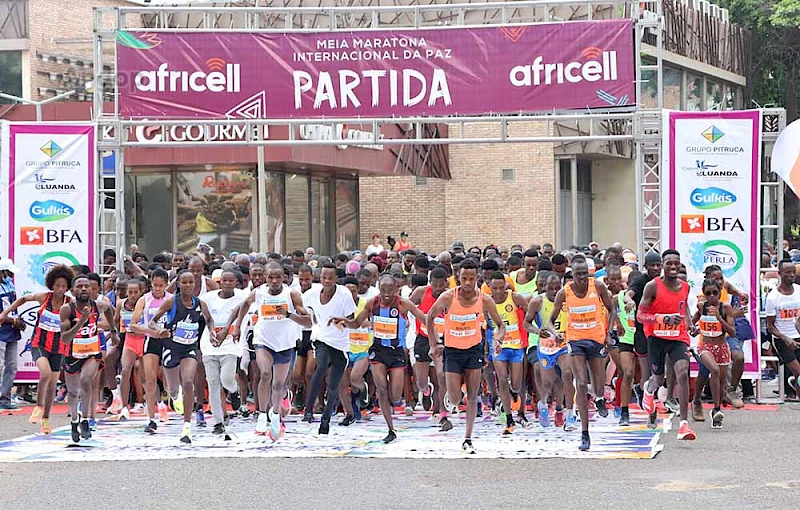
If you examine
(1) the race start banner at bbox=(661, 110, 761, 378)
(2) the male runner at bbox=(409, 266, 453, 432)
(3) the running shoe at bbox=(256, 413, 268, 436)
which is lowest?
(3) the running shoe at bbox=(256, 413, 268, 436)

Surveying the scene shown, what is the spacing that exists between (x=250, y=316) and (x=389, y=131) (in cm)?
1905

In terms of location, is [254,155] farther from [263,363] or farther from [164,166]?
[263,363]

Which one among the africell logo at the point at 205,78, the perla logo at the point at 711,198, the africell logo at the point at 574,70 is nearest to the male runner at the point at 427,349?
the africell logo at the point at 574,70

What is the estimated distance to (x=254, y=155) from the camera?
98.2ft

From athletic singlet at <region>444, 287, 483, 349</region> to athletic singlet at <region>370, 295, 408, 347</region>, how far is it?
108 cm

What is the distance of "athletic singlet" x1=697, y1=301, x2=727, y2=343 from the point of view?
601 inches

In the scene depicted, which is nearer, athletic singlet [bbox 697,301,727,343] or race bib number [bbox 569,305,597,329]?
race bib number [bbox 569,305,597,329]

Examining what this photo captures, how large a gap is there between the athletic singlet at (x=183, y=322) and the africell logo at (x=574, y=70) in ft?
19.7

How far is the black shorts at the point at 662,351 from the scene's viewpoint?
45.8 ft

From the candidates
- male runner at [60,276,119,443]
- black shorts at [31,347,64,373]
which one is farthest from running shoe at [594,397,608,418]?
black shorts at [31,347,64,373]

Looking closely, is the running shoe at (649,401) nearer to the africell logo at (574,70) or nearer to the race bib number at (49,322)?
the africell logo at (574,70)

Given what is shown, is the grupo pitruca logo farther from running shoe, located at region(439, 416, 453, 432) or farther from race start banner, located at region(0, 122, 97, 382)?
race start banner, located at region(0, 122, 97, 382)

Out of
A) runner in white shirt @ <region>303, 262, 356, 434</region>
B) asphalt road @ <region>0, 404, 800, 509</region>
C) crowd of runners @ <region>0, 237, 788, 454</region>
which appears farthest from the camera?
runner in white shirt @ <region>303, 262, 356, 434</region>

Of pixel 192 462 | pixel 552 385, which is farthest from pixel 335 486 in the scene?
pixel 552 385
